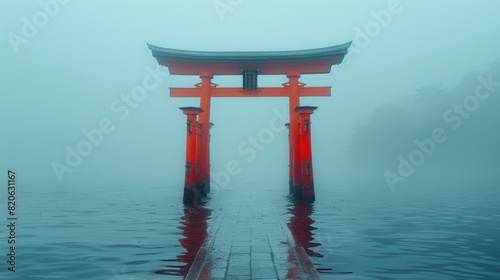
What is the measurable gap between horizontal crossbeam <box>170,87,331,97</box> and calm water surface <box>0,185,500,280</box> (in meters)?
5.56

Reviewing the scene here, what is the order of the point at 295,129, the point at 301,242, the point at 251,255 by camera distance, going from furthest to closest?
the point at 295,129 → the point at 301,242 → the point at 251,255

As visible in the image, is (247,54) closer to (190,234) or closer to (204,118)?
(204,118)

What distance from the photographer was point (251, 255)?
262 inches

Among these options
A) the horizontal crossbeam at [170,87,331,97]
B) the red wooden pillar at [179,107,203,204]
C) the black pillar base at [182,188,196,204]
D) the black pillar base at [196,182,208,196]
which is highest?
the horizontal crossbeam at [170,87,331,97]

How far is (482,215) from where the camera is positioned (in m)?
13.2

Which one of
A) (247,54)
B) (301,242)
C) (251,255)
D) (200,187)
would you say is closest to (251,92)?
(247,54)

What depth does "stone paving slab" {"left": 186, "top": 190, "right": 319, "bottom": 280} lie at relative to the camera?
218 inches

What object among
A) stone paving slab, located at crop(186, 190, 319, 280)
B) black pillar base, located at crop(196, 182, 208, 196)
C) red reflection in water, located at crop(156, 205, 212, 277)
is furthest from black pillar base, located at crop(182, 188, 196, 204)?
stone paving slab, located at crop(186, 190, 319, 280)

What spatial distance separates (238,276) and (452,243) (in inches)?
201

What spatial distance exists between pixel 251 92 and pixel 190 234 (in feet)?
31.8

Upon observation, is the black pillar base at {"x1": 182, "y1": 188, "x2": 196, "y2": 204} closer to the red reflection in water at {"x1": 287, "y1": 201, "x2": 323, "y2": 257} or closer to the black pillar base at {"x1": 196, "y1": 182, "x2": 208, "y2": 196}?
the black pillar base at {"x1": 196, "y1": 182, "x2": 208, "y2": 196}

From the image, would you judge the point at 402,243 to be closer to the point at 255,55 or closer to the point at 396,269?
the point at 396,269

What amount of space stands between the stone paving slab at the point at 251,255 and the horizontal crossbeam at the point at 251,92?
342 inches

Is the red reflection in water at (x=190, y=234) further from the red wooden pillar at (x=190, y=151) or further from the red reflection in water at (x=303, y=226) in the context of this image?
the red reflection in water at (x=303, y=226)
